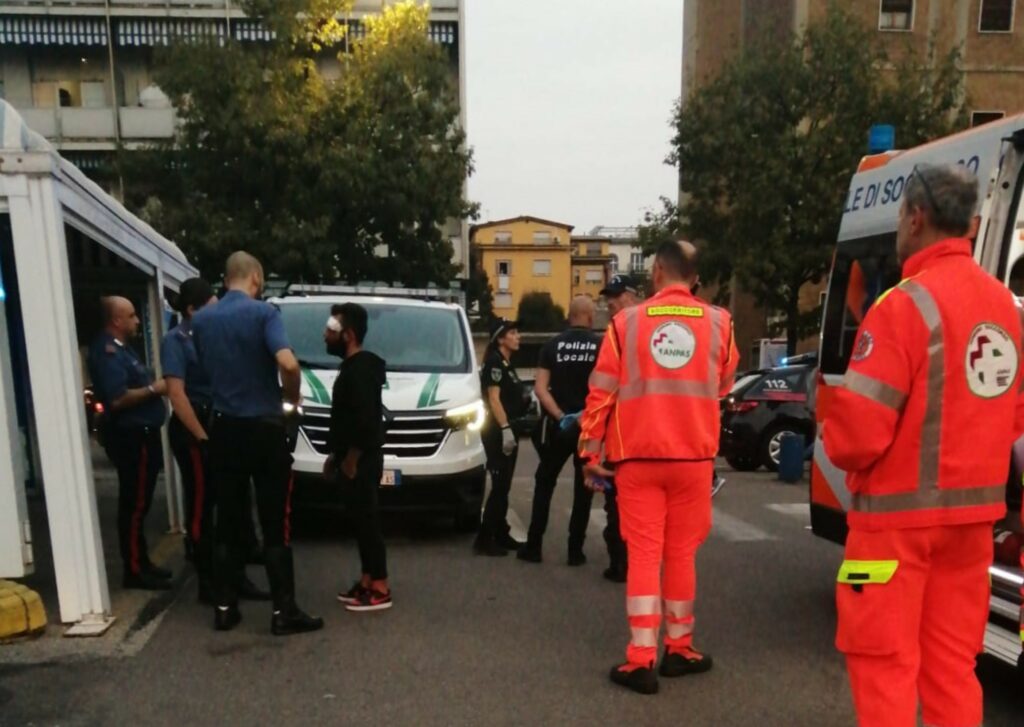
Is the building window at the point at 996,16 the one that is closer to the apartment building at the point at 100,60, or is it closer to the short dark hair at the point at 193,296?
the apartment building at the point at 100,60

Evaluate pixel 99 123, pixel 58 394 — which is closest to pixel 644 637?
pixel 58 394

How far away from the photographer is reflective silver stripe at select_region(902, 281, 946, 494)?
261 centimetres

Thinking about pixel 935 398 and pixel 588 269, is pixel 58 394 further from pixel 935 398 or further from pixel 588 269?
pixel 588 269

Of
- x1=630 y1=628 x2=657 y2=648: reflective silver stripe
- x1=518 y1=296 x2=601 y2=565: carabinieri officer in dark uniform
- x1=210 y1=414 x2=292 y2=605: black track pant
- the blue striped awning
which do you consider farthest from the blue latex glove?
the blue striped awning

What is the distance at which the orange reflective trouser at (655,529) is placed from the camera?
4.04 m

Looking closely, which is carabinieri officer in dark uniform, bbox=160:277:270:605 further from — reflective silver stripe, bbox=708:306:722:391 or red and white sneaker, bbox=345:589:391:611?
reflective silver stripe, bbox=708:306:722:391

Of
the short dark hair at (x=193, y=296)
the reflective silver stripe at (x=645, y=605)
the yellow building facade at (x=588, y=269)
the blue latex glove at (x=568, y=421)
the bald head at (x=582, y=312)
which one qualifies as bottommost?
the yellow building facade at (x=588, y=269)

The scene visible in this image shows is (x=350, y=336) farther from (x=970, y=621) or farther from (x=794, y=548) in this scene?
(x=794, y=548)

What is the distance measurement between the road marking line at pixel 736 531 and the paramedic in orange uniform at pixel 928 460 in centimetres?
490

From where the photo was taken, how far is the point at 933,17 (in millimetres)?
26875

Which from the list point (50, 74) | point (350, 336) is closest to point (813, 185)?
point (350, 336)

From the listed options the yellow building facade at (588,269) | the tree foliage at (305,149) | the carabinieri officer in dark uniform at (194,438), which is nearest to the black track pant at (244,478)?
the carabinieri officer in dark uniform at (194,438)

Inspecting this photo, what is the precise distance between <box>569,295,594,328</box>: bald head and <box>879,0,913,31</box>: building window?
2513cm

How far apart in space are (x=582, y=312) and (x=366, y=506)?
7.11ft
